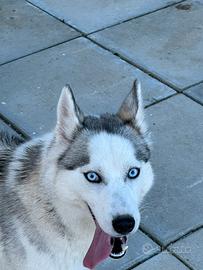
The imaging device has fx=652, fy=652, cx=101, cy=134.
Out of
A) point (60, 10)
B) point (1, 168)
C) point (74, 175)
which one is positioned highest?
point (74, 175)

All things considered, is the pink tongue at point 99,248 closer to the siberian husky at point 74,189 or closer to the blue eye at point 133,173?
the siberian husky at point 74,189

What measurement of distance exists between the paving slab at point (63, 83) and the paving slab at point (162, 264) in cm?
175

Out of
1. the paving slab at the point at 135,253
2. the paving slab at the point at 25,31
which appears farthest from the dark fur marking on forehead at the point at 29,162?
the paving slab at the point at 25,31

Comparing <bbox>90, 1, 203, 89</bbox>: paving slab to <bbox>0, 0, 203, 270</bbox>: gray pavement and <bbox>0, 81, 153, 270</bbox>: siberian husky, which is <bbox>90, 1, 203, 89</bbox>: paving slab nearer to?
<bbox>0, 0, 203, 270</bbox>: gray pavement

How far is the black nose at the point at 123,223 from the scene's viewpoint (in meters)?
3.45

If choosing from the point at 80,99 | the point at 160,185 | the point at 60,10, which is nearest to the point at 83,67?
the point at 80,99

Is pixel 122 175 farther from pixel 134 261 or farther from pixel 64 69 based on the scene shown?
pixel 64 69

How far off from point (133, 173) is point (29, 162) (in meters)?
0.72

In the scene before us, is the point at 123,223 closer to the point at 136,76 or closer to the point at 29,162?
the point at 29,162

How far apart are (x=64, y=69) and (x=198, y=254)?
9.09 feet

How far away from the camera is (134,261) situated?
14.9ft

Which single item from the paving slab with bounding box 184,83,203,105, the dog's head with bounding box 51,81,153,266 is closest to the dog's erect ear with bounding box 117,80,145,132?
the dog's head with bounding box 51,81,153,266

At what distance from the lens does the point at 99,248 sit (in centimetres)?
392

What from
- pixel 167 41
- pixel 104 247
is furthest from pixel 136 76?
pixel 104 247
